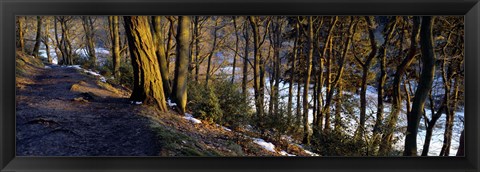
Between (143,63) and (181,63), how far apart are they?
79cm

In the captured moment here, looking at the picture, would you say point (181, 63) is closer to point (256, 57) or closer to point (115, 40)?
point (256, 57)

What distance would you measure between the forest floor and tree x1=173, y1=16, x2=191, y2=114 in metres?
0.39

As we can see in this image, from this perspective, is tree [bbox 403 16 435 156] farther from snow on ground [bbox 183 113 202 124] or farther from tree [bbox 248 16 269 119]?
snow on ground [bbox 183 113 202 124]

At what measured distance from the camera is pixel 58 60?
7.03 metres

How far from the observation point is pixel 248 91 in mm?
4996

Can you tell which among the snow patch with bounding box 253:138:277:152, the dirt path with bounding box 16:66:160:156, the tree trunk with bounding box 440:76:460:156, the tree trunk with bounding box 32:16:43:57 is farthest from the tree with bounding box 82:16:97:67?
the tree trunk with bounding box 440:76:460:156

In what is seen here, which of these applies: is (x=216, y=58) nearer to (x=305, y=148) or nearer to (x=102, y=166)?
(x=305, y=148)

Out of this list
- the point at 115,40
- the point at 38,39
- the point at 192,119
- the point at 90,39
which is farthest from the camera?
the point at 90,39

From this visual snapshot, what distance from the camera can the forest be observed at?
10.8 ft

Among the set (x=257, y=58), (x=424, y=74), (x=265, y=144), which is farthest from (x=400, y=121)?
(x=257, y=58)
